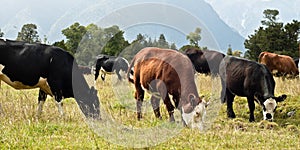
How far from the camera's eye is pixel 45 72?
9188mm

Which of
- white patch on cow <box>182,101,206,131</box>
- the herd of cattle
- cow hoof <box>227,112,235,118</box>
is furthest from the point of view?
cow hoof <box>227,112,235,118</box>

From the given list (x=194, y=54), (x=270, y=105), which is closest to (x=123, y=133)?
(x=270, y=105)

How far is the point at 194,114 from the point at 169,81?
1.17 metres

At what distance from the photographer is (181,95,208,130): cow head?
27.1 ft

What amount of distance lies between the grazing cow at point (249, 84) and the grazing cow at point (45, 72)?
13.2 ft

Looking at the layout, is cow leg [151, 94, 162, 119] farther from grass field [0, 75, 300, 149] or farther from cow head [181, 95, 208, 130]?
cow head [181, 95, 208, 130]

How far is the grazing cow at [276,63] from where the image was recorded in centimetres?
2288

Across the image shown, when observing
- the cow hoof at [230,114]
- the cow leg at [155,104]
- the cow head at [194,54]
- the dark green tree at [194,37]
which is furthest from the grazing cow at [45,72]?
the cow head at [194,54]

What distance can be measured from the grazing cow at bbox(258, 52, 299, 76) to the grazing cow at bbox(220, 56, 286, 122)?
11.0 meters

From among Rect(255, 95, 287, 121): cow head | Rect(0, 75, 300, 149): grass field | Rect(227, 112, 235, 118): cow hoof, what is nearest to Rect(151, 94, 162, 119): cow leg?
Rect(0, 75, 300, 149): grass field

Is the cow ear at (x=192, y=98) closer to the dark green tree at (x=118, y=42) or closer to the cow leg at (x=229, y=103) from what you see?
the dark green tree at (x=118, y=42)

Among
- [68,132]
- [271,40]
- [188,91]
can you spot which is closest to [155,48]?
[188,91]

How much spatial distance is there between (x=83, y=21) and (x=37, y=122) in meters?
3.39

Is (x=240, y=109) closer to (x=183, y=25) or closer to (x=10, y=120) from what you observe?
(x=183, y=25)
